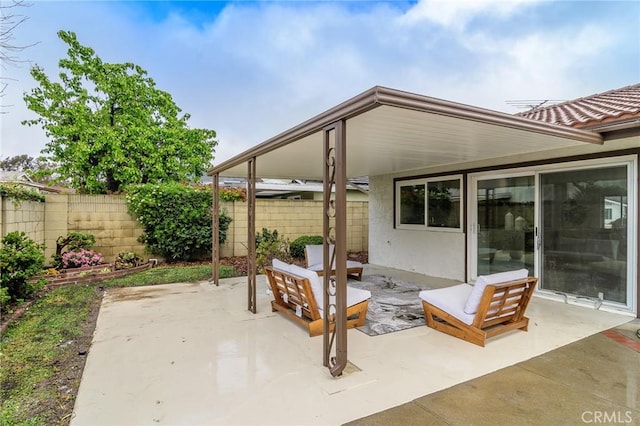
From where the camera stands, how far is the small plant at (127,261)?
8.45 meters

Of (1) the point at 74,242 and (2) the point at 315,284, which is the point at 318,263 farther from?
(1) the point at 74,242

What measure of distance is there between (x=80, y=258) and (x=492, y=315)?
8.31 metres

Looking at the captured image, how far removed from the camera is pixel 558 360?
355cm

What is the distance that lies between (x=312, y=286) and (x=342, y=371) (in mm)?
1214

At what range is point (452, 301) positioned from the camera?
4.46 meters

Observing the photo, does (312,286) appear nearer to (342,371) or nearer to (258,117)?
(342,371)

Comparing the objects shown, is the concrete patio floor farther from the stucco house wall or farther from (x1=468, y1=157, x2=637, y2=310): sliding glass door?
the stucco house wall

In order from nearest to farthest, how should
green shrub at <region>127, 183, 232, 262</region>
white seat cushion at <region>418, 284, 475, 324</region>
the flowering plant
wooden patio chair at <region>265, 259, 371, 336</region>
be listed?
white seat cushion at <region>418, 284, 475, 324</region> → wooden patio chair at <region>265, 259, 371, 336</region> → the flowering plant → green shrub at <region>127, 183, 232, 262</region>

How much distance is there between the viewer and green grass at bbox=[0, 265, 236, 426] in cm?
275

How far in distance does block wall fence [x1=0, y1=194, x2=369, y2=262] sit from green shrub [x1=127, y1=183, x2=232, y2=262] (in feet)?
1.17

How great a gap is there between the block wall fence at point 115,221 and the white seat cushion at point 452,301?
6.65 metres

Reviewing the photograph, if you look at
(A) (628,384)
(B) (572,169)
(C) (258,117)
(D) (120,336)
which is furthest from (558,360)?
(C) (258,117)

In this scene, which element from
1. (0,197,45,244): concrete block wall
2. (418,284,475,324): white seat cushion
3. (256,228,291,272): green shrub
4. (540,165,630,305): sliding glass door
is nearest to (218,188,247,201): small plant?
(256,228,291,272): green shrub

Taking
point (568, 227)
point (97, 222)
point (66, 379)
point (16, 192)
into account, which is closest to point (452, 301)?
point (568, 227)
